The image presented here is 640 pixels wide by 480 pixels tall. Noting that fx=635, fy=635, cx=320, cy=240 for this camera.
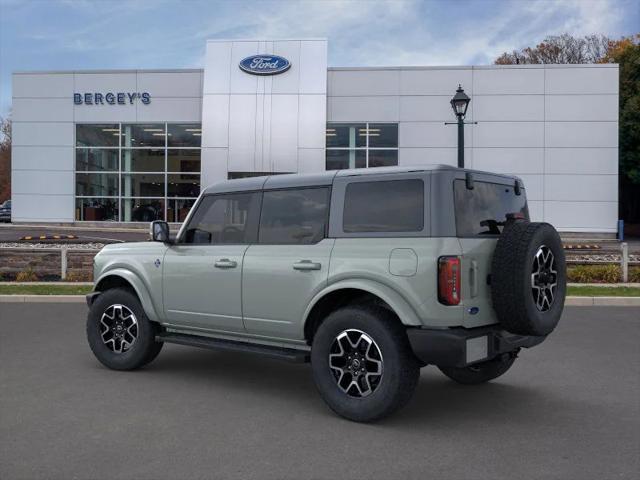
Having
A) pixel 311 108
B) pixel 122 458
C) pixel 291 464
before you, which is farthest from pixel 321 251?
pixel 311 108

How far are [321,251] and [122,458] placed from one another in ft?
6.74

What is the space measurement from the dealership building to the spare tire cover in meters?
25.4

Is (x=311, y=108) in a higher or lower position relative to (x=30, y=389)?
higher

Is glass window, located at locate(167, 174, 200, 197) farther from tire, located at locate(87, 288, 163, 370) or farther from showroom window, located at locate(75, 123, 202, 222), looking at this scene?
tire, located at locate(87, 288, 163, 370)

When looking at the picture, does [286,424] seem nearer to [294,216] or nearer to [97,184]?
[294,216]

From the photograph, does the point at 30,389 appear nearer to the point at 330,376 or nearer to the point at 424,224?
the point at 330,376

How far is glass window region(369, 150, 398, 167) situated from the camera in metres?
30.8

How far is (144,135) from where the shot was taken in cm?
3247

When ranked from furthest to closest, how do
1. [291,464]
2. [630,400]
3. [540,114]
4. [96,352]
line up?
[540,114], [96,352], [630,400], [291,464]

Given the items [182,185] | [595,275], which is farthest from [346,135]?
[595,275]

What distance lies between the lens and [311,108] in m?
30.2

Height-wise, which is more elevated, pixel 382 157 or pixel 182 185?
pixel 382 157

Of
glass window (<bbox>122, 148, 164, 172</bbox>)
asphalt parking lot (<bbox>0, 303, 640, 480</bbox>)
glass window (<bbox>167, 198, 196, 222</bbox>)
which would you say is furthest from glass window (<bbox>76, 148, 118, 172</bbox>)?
asphalt parking lot (<bbox>0, 303, 640, 480</bbox>)

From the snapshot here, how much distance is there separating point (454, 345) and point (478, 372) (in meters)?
1.64
